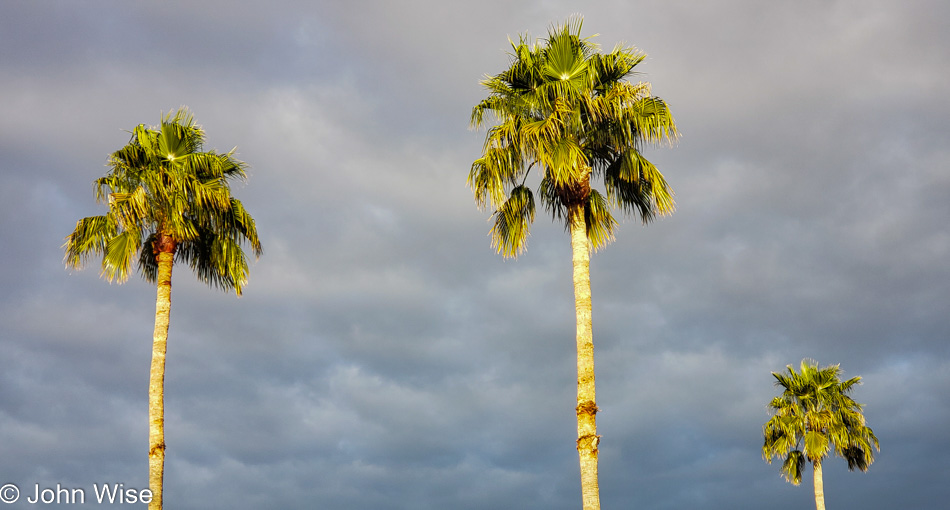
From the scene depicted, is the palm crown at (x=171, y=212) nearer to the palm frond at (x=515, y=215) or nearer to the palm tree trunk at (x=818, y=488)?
the palm frond at (x=515, y=215)

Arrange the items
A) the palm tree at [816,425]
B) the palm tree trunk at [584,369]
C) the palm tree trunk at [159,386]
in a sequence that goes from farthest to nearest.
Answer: the palm tree at [816,425], the palm tree trunk at [159,386], the palm tree trunk at [584,369]

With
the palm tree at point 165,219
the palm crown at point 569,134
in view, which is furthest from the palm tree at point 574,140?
the palm tree at point 165,219

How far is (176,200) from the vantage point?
2486cm

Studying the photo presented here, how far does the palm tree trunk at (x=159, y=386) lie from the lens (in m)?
23.0

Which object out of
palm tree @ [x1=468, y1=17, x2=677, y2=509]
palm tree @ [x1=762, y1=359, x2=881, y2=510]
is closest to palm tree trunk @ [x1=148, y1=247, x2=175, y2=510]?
palm tree @ [x1=468, y1=17, x2=677, y2=509]

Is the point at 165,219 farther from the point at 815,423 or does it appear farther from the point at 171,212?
the point at 815,423

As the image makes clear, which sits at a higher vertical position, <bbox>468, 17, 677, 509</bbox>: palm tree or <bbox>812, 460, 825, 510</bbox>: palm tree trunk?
<bbox>468, 17, 677, 509</bbox>: palm tree

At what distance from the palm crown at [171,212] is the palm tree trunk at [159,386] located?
2.49ft

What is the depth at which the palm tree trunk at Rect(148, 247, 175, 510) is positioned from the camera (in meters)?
23.0

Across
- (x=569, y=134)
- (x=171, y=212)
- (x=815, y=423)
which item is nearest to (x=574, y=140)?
(x=569, y=134)

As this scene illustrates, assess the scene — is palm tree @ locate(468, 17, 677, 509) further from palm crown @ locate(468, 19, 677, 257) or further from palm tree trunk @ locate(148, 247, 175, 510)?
palm tree trunk @ locate(148, 247, 175, 510)

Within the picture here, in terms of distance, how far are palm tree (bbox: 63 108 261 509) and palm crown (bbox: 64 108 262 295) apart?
3 cm

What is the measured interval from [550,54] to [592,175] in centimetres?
308

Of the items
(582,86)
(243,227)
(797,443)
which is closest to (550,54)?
(582,86)
